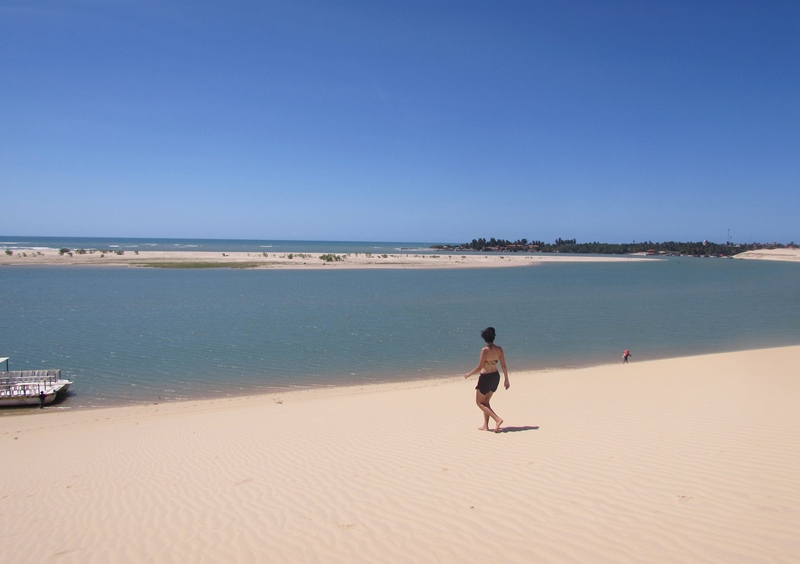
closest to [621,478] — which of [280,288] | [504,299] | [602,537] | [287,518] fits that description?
[602,537]

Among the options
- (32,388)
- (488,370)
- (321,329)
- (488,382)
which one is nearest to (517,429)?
(488,382)

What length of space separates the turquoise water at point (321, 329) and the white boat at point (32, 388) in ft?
1.64

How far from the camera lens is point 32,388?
13.5 meters

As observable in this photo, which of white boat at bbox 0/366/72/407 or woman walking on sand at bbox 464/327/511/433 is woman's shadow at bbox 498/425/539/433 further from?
white boat at bbox 0/366/72/407

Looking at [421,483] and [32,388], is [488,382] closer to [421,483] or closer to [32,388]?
[421,483]

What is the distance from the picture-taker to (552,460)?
6.94m

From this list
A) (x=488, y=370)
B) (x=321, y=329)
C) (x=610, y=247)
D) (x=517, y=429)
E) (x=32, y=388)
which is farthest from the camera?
(x=610, y=247)

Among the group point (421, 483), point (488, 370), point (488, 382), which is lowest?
point (421, 483)

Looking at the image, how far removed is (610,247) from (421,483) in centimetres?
17164

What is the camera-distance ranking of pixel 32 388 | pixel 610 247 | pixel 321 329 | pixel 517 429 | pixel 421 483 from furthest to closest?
pixel 610 247, pixel 321 329, pixel 32 388, pixel 517 429, pixel 421 483

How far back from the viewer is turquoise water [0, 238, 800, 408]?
1631 cm

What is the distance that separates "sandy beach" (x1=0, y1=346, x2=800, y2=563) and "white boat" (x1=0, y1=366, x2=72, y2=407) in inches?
53.0

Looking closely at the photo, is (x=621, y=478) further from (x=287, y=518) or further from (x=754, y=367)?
(x=754, y=367)

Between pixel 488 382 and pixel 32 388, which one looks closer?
pixel 488 382
